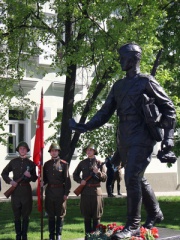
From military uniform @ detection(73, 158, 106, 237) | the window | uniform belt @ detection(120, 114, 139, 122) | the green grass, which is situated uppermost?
uniform belt @ detection(120, 114, 139, 122)

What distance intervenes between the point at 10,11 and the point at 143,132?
10917 millimetres

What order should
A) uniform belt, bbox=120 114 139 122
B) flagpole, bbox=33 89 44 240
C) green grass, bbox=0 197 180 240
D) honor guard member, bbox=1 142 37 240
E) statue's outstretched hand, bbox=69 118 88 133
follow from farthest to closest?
green grass, bbox=0 197 180 240 < honor guard member, bbox=1 142 37 240 < flagpole, bbox=33 89 44 240 < statue's outstretched hand, bbox=69 118 88 133 < uniform belt, bbox=120 114 139 122

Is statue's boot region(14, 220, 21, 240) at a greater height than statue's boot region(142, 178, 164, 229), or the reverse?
statue's boot region(142, 178, 164, 229)

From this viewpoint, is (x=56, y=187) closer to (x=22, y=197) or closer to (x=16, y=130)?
(x=22, y=197)

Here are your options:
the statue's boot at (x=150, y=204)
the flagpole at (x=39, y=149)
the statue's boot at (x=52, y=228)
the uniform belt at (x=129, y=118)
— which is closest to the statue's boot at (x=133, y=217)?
A: the statue's boot at (x=150, y=204)

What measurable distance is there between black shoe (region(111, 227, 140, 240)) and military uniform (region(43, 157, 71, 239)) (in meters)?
4.19

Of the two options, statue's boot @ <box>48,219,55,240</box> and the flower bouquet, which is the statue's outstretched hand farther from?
statue's boot @ <box>48,219,55,240</box>

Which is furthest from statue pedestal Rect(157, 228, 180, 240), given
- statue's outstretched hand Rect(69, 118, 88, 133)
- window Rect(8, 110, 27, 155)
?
window Rect(8, 110, 27, 155)

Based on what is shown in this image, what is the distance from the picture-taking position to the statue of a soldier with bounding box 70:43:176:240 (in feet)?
24.1

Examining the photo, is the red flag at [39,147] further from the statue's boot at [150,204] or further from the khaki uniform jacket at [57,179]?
the statue's boot at [150,204]

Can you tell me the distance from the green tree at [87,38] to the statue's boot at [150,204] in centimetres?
831

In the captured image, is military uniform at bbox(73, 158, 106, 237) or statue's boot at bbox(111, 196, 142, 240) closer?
statue's boot at bbox(111, 196, 142, 240)

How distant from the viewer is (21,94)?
19000 millimetres

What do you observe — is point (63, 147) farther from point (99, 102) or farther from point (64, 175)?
point (64, 175)
